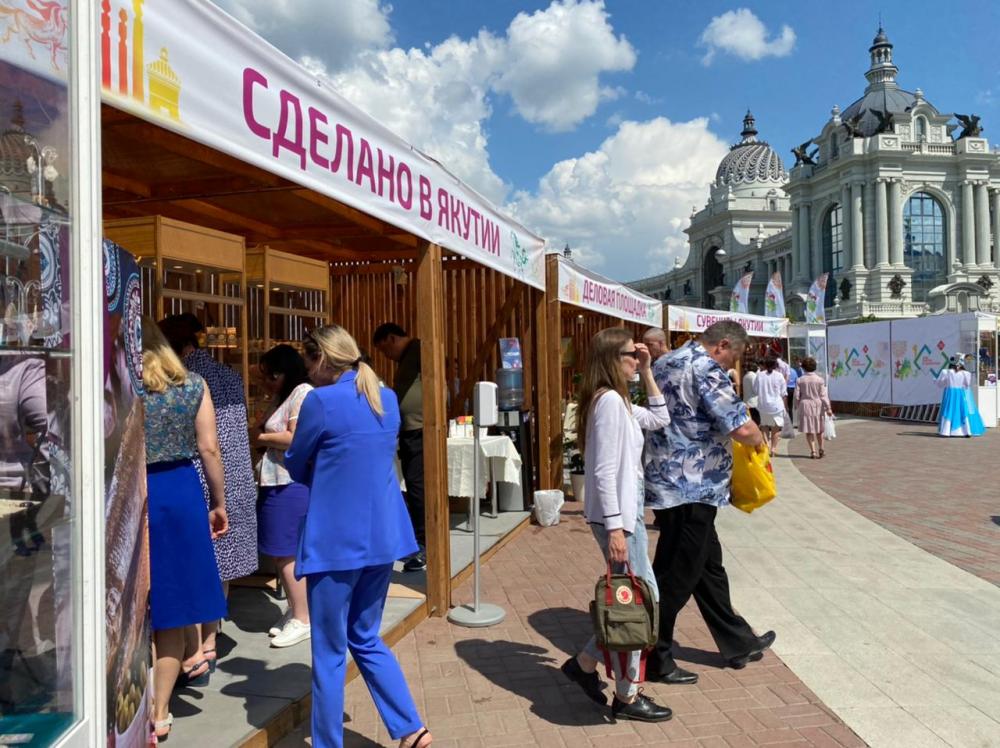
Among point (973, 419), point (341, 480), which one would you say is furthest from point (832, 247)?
point (341, 480)

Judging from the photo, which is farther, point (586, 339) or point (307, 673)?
point (586, 339)

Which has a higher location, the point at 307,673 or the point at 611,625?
the point at 611,625

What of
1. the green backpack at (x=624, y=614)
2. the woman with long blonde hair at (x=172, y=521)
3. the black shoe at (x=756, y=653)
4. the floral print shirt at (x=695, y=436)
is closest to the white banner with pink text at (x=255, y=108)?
the woman with long blonde hair at (x=172, y=521)

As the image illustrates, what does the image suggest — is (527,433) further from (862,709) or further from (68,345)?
(68,345)

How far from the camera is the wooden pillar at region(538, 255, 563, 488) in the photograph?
8156 mm

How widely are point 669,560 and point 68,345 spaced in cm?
295

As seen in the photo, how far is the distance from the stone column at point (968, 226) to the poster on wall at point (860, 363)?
52.5 metres

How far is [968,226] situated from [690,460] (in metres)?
78.1

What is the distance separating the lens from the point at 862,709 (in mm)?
3621

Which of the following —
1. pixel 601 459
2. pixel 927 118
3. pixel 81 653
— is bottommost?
pixel 81 653

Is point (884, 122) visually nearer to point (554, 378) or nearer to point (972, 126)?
point (972, 126)

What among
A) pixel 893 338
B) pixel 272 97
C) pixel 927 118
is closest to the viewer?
pixel 272 97

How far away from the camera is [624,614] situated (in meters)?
3.26

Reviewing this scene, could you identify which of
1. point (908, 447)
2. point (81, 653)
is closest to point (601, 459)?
point (81, 653)
